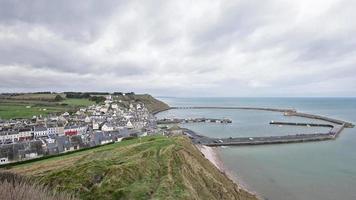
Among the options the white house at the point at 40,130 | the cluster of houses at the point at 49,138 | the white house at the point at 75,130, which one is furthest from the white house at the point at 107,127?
the white house at the point at 40,130

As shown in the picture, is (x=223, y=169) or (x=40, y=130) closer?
(x=223, y=169)

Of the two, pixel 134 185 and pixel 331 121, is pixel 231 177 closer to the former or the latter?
pixel 134 185

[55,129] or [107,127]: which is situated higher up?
[107,127]

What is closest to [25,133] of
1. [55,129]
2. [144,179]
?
[55,129]

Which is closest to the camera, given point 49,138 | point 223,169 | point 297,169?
point 223,169

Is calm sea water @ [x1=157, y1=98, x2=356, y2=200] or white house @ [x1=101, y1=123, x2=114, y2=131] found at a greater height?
white house @ [x1=101, y1=123, x2=114, y2=131]

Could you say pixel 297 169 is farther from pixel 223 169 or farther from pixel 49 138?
pixel 49 138

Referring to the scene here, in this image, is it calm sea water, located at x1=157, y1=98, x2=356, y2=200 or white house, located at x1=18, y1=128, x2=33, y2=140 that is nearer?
calm sea water, located at x1=157, y1=98, x2=356, y2=200

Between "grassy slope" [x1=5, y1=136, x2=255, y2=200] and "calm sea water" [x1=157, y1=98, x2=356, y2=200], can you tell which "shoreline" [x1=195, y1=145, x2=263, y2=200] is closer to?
"calm sea water" [x1=157, y1=98, x2=356, y2=200]

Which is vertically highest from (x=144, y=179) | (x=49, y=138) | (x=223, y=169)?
(x=49, y=138)

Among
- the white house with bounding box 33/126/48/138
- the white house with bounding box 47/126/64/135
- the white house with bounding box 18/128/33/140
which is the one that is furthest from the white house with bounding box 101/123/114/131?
the white house with bounding box 18/128/33/140

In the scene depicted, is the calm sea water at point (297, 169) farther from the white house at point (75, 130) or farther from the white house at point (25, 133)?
the white house at point (25, 133)

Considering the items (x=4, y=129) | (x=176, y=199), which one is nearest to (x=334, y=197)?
(x=176, y=199)
